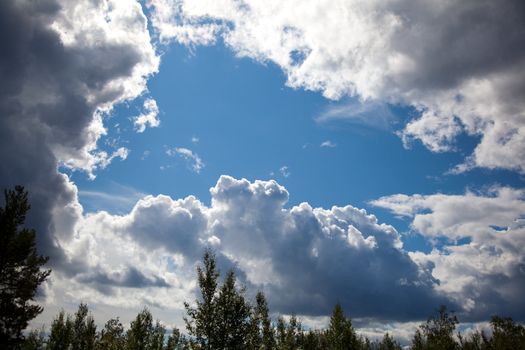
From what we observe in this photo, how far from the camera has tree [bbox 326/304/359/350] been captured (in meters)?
26.5

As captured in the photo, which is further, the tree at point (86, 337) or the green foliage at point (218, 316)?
the tree at point (86, 337)

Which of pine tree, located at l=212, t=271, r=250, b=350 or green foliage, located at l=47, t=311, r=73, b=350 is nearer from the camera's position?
pine tree, located at l=212, t=271, r=250, b=350

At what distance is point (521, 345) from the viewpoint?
152 ft

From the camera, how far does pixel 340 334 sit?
2678 cm

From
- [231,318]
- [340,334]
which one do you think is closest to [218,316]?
[231,318]

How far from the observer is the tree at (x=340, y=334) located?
2647 cm

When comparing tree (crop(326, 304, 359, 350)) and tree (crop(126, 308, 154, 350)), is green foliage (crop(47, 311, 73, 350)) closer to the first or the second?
tree (crop(126, 308, 154, 350))

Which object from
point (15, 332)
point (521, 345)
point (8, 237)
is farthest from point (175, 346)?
point (521, 345)

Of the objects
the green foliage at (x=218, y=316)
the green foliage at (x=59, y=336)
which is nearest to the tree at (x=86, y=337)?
the green foliage at (x=59, y=336)

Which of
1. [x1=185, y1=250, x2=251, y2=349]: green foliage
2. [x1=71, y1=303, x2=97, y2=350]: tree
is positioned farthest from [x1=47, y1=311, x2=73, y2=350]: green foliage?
A: [x1=185, y1=250, x2=251, y2=349]: green foliage

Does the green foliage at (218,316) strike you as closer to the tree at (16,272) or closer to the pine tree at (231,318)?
the pine tree at (231,318)

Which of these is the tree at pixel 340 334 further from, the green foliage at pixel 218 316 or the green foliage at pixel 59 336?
the green foliage at pixel 59 336

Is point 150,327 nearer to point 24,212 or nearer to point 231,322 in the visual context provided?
point 231,322

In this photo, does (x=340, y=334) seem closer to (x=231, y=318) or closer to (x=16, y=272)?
(x=231, y=318)
